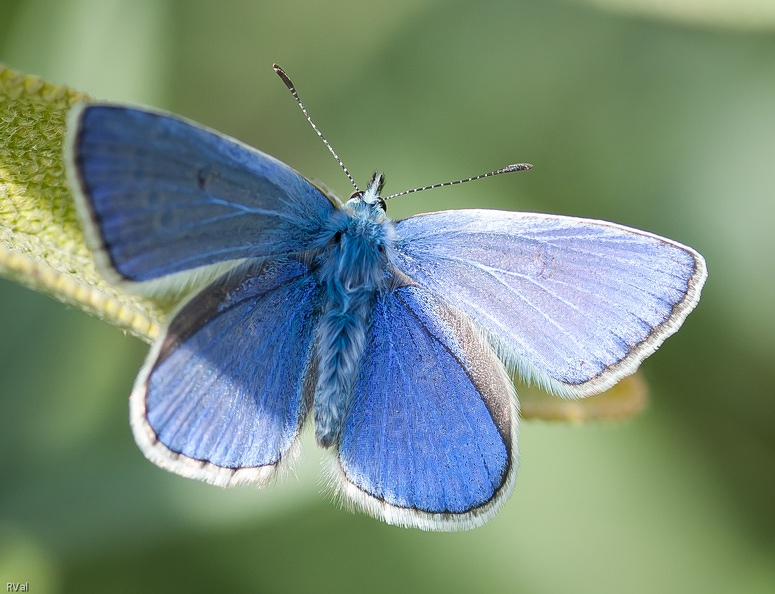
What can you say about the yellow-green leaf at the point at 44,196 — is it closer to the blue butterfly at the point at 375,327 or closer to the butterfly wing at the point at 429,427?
the blue butterfly at the point at 375,327

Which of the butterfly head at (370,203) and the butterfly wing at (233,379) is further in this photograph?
the butterfly head at (370,203)

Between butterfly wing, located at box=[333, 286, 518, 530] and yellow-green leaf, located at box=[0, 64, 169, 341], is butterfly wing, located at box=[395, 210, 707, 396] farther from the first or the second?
yellow-green leaf, located at box=[0, 64, 169, 341]

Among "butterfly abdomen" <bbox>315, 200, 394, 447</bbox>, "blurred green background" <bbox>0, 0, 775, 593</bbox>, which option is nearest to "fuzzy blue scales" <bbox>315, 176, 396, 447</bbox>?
"butterfly abdomen" <bbox>315, 200, 394, 447</bbox>

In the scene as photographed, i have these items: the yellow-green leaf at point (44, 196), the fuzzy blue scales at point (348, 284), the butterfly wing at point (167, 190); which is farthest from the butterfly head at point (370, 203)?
the yellow-green leaf at point (44, 196)

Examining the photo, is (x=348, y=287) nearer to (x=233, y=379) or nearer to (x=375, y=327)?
(x=375, y=327)

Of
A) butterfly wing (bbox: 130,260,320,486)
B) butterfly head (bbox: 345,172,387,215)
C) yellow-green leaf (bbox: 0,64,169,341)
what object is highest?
butterfly head (bbox: 345,172,387,215)

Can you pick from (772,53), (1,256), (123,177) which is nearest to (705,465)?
(772,53)
